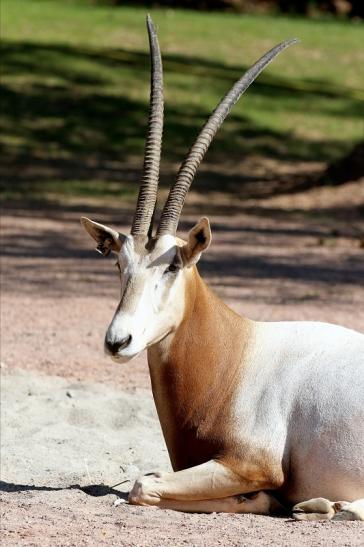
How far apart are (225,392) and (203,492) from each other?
512 mm

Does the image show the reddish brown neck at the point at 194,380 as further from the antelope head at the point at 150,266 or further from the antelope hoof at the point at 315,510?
the antelope hoof at the point at 315,510

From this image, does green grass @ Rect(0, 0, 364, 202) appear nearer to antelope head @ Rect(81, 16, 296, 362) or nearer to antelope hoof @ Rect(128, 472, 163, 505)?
antelope head @ Rect(81, 16, 296, 362)

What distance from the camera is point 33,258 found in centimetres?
1332

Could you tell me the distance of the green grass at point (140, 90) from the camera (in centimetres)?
2188

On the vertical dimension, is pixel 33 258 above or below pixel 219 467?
below

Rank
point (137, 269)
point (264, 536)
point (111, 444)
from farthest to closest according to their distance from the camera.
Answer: point (111, 444) → point (137, 269) → point (264, 536)

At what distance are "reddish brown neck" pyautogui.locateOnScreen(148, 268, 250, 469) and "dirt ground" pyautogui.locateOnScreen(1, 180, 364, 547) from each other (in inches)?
14.4

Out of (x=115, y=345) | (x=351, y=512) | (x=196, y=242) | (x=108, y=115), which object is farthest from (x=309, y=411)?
(x=108, y=115)

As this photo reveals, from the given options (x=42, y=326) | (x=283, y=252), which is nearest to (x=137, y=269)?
(x=42, y=326)

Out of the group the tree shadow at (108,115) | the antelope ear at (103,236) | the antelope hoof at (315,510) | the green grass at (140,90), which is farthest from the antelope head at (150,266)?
the green grass at (140,90)

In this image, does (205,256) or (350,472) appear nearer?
(350,472)

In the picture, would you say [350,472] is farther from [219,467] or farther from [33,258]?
[33,258]

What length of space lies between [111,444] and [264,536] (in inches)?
90.4

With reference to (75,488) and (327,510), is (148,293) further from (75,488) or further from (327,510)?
(75,488)
